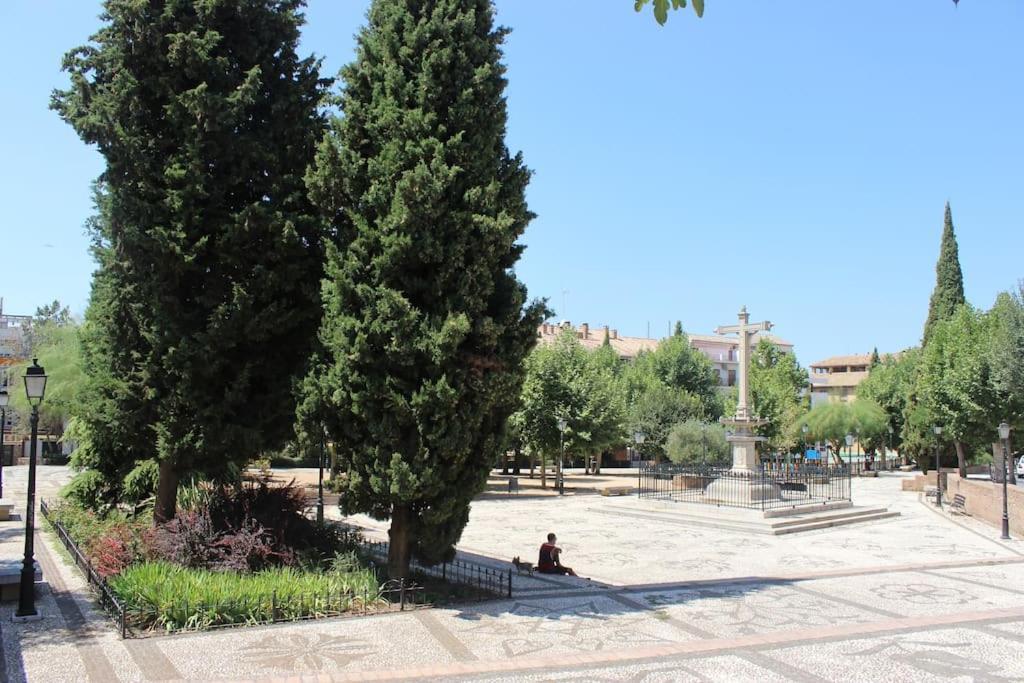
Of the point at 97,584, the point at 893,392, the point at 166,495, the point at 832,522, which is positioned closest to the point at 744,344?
the point at 832,522

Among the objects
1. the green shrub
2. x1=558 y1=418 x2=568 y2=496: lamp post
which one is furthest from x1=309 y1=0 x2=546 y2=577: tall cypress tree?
x1=558 y1=418 x2=568 y2=496: lamp post

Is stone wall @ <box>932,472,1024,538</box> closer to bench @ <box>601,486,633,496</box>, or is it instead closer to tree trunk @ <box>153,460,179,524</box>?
bench @ <box>601,486,633,496</box>

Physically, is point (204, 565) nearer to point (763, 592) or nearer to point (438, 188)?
point (438, 188)

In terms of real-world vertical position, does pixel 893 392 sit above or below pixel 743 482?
above

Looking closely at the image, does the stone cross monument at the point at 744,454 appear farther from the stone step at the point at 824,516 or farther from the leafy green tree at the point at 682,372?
the leafy green tree at the point at 682,372

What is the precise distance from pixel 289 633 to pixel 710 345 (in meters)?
104

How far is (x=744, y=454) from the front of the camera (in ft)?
92.7

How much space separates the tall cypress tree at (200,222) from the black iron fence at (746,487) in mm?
17839

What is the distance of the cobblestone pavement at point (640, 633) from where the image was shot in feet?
29.9

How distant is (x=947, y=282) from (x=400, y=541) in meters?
54.0

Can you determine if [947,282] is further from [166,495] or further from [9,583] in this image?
[9,583]

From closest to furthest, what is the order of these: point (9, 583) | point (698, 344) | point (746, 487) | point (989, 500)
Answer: point (9, 583) → point (746, 487) → point (989, 500) → point (698, 344)

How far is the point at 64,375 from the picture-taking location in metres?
33.7

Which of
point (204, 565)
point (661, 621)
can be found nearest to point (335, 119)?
point (204, 565)
